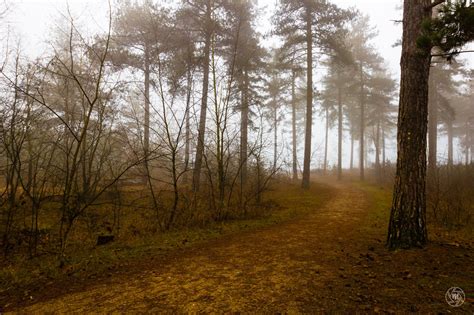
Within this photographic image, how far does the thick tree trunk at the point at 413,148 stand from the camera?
429 cm

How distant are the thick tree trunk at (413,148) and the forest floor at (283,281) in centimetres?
36

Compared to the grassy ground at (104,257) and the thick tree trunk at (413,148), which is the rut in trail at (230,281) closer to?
the grassy ground at (104,257)

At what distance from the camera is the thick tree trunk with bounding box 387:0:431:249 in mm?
4285

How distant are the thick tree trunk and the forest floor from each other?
1.18 ft

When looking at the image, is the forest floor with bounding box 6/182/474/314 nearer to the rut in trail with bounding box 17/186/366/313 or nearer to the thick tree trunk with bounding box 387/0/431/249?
the rut in trail with bounding box 17/186/366/313

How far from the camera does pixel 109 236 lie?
562 centimetres

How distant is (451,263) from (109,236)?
6.64 metres

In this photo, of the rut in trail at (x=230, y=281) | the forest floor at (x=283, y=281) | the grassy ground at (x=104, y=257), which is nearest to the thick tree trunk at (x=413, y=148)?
the forest floor at (x=283, y=281)

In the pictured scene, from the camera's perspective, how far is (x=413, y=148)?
428cm

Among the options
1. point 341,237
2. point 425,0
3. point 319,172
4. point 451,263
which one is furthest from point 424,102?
point 319,172

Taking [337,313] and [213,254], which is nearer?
[337,313]

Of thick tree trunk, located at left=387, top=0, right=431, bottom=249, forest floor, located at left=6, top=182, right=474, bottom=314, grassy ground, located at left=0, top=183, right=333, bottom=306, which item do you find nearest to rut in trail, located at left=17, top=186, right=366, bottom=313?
forest floor, located at left=6, top=182, right=474, bottom=314

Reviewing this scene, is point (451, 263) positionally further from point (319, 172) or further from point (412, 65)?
point (319, 172)

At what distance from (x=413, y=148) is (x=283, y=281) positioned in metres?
3.33
